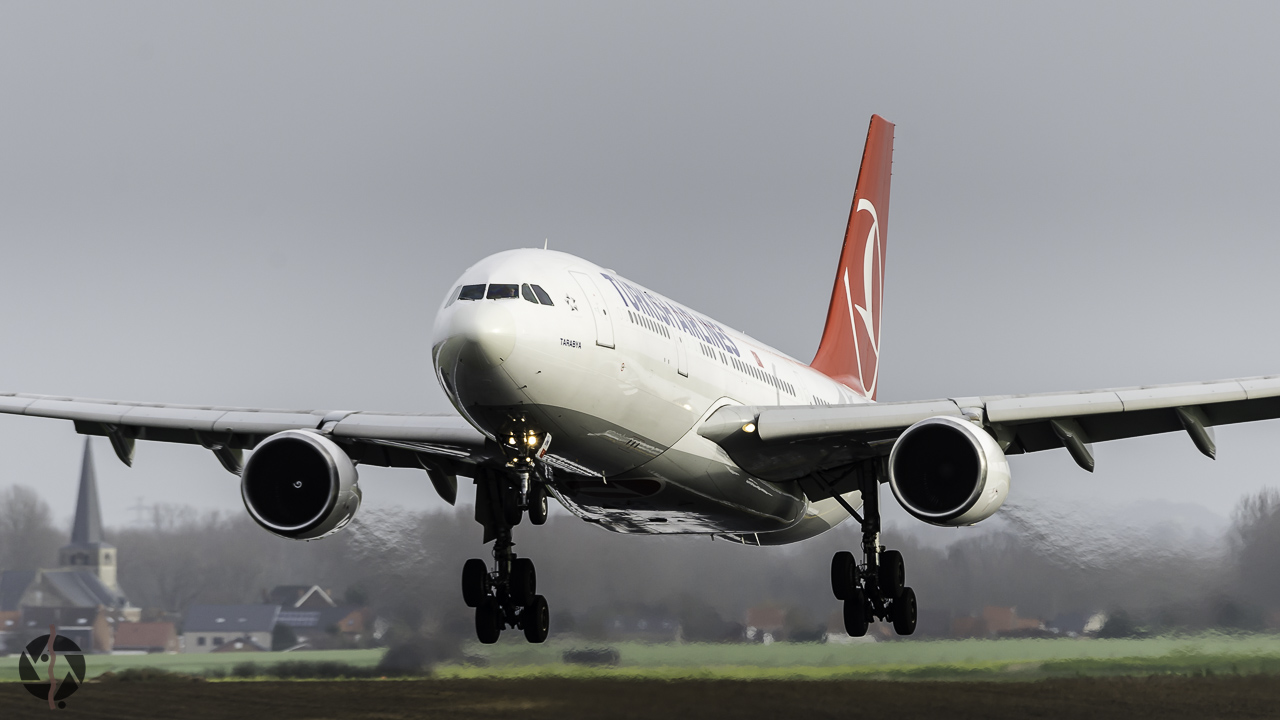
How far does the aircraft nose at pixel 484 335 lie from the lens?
50.2 ft

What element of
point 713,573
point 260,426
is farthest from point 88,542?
point 713,573

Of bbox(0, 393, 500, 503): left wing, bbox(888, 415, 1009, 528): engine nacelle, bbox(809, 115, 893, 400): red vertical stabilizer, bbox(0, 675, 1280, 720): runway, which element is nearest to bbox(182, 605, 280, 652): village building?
bbox(0, 675, 1280, 720): runway

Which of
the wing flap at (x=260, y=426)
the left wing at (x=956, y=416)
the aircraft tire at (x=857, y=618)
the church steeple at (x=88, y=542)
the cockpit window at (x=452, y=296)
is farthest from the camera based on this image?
the church steeple at (x=88, y=542)

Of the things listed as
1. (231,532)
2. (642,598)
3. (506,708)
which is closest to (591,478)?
(506,708)

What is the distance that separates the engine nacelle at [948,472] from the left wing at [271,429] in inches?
213

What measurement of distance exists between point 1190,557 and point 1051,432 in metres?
5.33

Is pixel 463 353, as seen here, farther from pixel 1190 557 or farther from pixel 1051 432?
pixel 1190 557

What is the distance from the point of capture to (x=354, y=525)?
84.5 ft

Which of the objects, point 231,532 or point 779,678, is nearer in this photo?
point 779,678

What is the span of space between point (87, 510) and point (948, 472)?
16972 millimetres

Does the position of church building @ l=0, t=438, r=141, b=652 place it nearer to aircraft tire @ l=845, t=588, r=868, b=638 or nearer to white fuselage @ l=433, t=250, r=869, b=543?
white fuselage @ l=433, t=250, r=869, b=543

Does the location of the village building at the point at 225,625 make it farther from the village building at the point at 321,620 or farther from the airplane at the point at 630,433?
the airplane at the point at 630,433

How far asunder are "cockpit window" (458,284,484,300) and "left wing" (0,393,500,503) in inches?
147

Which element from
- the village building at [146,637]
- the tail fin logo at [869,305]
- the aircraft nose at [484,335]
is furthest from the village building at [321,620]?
the tail fin logo at [869,305]
